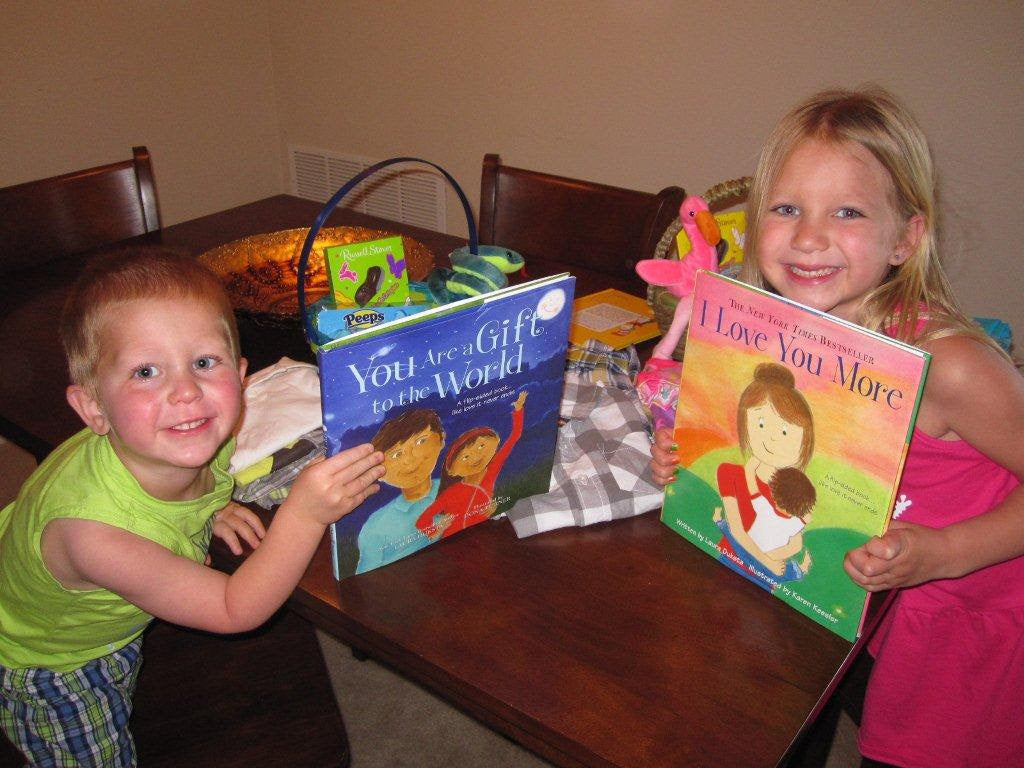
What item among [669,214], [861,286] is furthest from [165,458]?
[669,214]

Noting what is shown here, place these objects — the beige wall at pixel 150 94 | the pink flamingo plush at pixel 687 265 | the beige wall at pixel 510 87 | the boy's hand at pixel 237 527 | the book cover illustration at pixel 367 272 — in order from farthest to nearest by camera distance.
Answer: the beige wall at pixel 150 94 → the beige wall at pixel 510 87 → the book cover illustration at pixel 367 272 → the pink flamingo plush at pixel 687 265 → the boy's hand at pixel 237 527

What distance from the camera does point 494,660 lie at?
718mm

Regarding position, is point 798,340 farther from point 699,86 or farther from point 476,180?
point 476,180

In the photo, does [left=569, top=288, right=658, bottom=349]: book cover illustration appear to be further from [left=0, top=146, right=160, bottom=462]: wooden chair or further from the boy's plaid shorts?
[left=0, top=146, right=160, bottom=462]: wooden chair

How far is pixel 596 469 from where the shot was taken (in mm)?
962

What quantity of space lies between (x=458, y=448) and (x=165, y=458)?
316mm

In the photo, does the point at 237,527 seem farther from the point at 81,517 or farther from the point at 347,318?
the point at 347,318

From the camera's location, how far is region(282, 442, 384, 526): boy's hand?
74cm

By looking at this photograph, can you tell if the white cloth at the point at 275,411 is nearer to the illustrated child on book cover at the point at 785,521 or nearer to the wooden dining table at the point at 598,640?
the wooden dining table at the point at 598,640

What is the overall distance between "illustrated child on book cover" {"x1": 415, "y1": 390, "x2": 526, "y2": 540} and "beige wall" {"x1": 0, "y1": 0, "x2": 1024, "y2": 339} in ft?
6.30

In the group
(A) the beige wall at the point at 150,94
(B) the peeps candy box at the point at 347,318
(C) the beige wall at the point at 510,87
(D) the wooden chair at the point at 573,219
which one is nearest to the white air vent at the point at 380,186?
(C) the beige wall at the point at 510,87

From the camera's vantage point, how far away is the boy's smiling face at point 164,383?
0.83 m

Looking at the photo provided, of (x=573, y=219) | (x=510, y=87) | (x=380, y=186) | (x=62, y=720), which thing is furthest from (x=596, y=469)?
(x=380, y=186)

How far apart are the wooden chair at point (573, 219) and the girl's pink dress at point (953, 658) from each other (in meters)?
0.76
